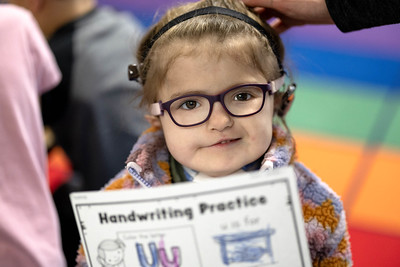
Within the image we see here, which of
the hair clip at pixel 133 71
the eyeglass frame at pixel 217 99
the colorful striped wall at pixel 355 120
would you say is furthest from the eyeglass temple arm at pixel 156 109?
the colorful striped wall at pixel 355 120

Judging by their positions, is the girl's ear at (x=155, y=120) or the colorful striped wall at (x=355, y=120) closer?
the girl's ear at (x=155, y=120)

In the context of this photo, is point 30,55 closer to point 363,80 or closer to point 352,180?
point 352,180

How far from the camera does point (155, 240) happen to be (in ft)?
2.75

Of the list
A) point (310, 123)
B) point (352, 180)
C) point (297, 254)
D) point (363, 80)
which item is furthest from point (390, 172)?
point (297, 254)

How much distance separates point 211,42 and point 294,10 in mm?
320

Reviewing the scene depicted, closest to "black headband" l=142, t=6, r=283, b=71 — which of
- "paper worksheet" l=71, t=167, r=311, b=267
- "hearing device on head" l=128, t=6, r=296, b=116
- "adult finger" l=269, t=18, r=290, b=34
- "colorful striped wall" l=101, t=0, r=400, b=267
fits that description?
"hearing device on head" l=128, t=6, r=296, b=116

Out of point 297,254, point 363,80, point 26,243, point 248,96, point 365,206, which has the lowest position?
point 365,206

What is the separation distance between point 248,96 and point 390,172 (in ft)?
6.41

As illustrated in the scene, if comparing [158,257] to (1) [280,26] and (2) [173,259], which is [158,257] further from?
(1) [280,26]

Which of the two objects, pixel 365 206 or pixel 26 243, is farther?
pixel 365 206

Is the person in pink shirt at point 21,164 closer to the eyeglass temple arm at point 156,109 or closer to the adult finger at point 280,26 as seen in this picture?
A: the eyeglass temple arm at point 156,109

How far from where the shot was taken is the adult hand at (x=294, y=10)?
47.5 inches

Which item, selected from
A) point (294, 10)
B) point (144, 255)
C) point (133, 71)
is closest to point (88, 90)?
point (133, 71)

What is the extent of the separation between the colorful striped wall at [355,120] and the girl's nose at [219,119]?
2.79 feet
